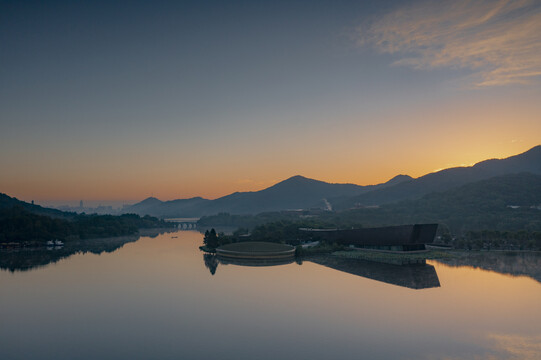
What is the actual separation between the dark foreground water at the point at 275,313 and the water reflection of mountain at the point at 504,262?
95 cm

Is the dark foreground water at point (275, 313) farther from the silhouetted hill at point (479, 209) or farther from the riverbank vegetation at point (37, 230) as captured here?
the silhouetted hill at point (479, 209)

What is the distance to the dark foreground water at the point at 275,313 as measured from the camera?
2756 cm

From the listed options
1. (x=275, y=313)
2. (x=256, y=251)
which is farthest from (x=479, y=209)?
(x=275, y=313)

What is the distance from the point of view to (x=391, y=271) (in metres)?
61.3

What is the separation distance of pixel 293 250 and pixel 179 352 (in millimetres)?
59150

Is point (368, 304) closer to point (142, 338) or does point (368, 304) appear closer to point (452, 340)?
point (452, 340)

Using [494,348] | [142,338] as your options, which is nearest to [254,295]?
[142,338]

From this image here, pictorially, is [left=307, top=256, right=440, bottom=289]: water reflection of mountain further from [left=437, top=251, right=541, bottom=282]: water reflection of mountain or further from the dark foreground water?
[left=437, top=251, right=541, bottom=282]: water reflection of mountain

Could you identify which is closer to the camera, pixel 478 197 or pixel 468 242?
pixel 468 242

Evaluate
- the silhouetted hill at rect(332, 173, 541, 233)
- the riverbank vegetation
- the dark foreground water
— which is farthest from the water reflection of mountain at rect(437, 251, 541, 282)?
the riverbank vegetation

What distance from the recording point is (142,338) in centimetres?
3014

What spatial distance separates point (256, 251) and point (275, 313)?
143 ft

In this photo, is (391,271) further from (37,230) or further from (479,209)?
(37,230)

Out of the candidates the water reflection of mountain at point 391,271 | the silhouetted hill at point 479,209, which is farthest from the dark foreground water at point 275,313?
the silhouetted hill at point 479,209
